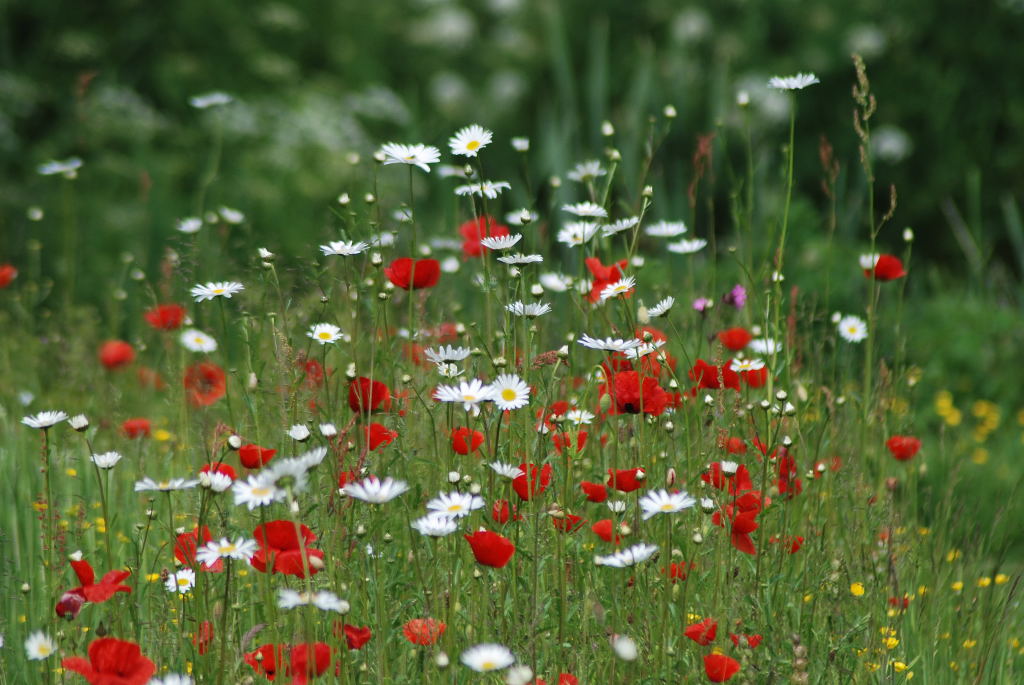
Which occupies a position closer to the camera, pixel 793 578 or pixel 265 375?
pixel 793 578

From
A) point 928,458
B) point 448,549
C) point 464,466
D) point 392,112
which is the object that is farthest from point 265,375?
point 392,112

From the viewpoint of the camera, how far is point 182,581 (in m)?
1.98

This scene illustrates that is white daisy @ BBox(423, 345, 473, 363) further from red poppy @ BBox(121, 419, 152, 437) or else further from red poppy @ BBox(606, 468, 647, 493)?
red poppy @ BBox(121, 419, 152, 437)

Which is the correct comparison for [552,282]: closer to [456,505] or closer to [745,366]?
[745,366]

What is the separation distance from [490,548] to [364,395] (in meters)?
0.48

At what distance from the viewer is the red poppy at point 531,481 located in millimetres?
1847

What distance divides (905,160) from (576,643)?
543 cm

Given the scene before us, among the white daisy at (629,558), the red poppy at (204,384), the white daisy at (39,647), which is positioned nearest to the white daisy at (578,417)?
the white daisy at (629,558)

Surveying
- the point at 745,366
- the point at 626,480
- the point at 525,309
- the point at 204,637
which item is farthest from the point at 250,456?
the point at 745,366

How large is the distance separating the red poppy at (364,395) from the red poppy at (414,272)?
215mm

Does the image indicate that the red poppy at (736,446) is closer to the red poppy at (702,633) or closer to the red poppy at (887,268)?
the red poppy at (702,633)

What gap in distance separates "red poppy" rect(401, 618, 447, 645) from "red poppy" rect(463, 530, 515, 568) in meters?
0.13

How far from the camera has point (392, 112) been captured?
594 centimetres

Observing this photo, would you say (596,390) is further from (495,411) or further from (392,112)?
(392,112)
